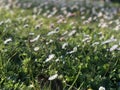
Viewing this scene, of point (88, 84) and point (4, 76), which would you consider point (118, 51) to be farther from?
point (4, 76)

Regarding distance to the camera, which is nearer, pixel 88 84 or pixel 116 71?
pixel 88 84

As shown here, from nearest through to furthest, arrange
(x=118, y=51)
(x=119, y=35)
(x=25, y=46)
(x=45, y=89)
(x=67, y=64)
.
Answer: (x=45, y=89), (x=67, y=64), (x=118, y=51), (x=25, y=46), (x=119, y=35)

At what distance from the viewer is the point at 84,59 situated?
16.1 ft

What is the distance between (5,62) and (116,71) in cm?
137

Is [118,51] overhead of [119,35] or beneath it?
overhead

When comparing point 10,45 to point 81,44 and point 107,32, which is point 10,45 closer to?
point 81,44

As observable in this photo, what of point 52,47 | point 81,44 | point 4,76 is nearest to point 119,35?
point 81,44

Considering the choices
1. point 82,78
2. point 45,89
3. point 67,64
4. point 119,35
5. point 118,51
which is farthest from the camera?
point 119,35

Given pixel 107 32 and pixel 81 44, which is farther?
pixel 107 32

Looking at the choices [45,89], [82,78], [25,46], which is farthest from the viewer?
[25,46]

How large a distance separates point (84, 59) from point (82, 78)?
1.67 ft

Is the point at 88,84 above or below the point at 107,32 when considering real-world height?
above

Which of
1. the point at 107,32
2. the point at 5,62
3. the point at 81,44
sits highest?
the point at 5,62

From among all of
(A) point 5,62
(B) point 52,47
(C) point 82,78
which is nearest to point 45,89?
(C) point 82,78
